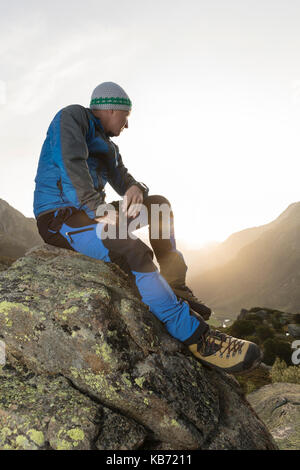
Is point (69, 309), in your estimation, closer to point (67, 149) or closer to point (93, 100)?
point (67, 149)

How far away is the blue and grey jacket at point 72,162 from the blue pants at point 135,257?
0.23m

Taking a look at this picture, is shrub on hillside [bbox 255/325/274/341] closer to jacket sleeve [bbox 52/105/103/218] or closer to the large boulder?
the large boulder

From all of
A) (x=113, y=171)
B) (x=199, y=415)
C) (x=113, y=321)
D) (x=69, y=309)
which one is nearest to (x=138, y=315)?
(x=113, y=321)

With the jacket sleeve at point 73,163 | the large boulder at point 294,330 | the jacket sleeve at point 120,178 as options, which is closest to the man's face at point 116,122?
the jacket sleeve at point 120,178

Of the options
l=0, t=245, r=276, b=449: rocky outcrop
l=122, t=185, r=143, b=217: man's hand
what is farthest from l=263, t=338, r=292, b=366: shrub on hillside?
l=122, t=185, r=143, b=217: man's hand

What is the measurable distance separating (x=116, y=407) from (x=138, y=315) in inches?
50.6

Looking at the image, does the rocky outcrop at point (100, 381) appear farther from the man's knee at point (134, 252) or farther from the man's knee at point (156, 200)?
the man's knee at point (156, 200)

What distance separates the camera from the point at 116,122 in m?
5.58

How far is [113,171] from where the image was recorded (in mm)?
6387

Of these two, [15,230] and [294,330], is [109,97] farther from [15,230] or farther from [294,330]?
[15,230]

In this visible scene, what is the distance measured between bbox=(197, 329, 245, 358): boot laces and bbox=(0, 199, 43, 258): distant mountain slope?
80668 mm

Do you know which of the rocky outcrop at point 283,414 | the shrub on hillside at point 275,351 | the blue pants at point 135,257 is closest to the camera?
the blue pants at point 135,257

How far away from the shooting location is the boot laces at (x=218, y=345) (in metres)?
4.66

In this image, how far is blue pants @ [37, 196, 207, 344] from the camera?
4391mm
